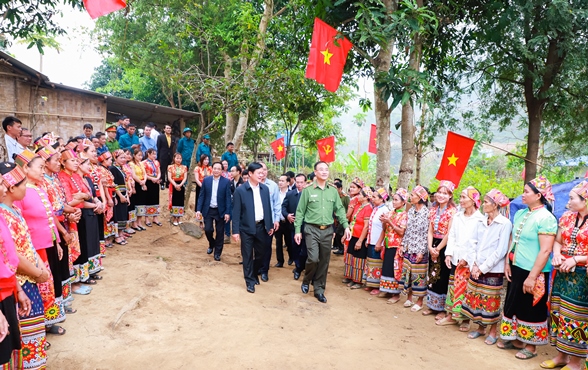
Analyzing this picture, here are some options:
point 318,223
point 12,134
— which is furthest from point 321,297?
point 12,134

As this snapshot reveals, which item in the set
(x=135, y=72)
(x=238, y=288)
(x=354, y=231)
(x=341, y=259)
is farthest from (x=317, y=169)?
(x=135, y=72)

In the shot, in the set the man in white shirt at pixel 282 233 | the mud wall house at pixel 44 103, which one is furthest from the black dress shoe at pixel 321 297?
the mud wall house at pixel 44 103

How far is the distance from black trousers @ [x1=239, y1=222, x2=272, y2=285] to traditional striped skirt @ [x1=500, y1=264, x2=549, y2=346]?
3433 millimetres

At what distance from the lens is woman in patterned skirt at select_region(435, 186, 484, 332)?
516 cm

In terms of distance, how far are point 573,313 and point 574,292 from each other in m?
0.20

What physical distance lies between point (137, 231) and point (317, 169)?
4.78m

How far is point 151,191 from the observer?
930cm

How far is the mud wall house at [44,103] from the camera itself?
33.1 ft

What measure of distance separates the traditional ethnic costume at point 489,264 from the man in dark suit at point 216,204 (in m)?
4.31

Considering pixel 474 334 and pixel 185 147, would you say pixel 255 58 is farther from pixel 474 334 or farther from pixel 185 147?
pixel 474 334

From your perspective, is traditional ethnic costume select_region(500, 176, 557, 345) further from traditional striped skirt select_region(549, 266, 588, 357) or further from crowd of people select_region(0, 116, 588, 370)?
traditional striped skirt select_region(549, 266, 588, 357)

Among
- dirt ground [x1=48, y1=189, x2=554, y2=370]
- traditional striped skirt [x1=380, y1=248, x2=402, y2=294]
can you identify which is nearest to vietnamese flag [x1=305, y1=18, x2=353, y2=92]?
traditional striped skirt [x1=380, y1=248, x2=402, y2=294]

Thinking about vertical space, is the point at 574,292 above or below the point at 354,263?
above

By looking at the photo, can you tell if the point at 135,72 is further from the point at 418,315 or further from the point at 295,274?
the point at 418,315
